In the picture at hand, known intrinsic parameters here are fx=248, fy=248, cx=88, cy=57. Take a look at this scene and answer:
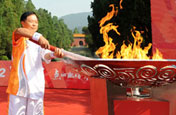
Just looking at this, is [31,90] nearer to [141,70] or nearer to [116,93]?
[116,93]

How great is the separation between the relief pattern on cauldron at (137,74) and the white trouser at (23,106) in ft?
2.28

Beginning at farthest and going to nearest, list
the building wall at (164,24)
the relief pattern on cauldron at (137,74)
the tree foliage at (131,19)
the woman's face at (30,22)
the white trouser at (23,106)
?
the tree foliage at (131,19) < the building wall at (164,24) < the woman's face at (30,22) < the white trouser at (23,106) < the relief pattern on cauldron at (137,74)

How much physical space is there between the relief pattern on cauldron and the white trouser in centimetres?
69

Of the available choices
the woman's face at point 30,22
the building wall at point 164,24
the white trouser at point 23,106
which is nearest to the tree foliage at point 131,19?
the building wall at point 164,24

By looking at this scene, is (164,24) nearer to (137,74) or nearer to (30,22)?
(30,22)

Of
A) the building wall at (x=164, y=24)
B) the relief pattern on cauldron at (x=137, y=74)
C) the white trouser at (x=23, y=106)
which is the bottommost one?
the white trouser at (x=23, y=106)

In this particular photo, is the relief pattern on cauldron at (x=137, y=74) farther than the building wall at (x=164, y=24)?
No

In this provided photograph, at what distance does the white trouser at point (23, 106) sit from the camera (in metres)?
2.29

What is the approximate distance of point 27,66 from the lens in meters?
2.31

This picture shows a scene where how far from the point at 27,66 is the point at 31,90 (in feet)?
0.74

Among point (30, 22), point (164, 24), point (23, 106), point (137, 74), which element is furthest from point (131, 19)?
point (137, 74)

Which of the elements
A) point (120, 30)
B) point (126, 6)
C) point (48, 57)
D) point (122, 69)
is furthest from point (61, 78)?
point (122, 69)

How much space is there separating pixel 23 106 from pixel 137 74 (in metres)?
1.14

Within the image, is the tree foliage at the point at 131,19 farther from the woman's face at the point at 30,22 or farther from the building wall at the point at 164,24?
the woman's face at the point at 30,22
